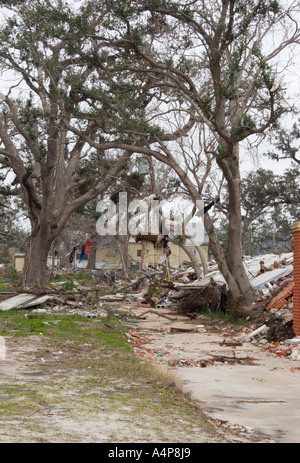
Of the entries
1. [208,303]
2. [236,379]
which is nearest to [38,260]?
[208,303]

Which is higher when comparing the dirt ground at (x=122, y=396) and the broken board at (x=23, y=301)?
the broken board at (x=23, y=301)

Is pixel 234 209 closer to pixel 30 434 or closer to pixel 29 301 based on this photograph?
pixel 29 301

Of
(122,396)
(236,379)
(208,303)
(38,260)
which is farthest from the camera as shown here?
(38,260)

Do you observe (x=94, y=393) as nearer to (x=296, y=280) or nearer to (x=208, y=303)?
(x=296, y=280)

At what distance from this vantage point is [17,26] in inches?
701

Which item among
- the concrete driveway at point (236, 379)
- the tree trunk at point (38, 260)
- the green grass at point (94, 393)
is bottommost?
the concrete driveway at point (236, 379)

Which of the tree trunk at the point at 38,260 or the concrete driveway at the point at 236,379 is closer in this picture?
the concrete driveway at the point at 236,379

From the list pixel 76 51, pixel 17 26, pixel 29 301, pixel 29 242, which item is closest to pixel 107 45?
pixel 76 51

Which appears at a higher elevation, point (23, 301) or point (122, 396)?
point (23, 301)

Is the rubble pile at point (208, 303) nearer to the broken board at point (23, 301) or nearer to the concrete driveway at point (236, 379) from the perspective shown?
the broken board at point (23, 301)

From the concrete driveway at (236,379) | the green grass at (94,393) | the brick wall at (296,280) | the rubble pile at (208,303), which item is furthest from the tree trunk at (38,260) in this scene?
the brick wall at (296,280)

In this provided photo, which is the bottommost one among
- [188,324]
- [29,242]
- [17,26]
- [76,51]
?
[188,324]

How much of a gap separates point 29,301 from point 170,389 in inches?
410

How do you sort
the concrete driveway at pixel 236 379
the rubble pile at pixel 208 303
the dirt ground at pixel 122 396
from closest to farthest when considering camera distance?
the dirt ground at pixel 122 396 → the concrete driveway at pixel 236 379 → the rubble pile at pixel 208 303
